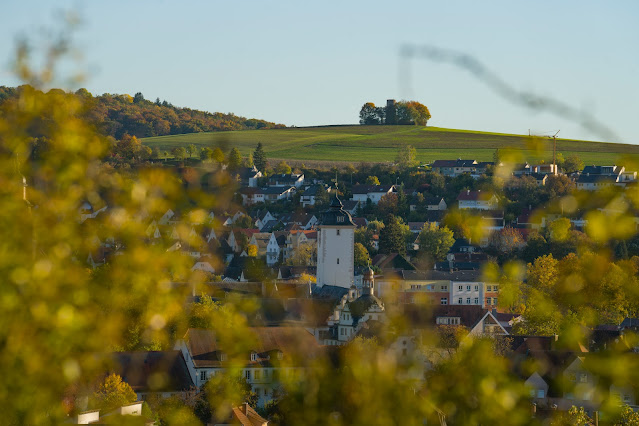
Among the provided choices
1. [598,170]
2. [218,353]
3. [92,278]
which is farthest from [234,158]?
[598,170]

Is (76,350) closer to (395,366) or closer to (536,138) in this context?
(395,366)

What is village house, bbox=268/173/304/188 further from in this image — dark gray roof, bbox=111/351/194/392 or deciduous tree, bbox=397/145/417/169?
dark gray roof, bbox=111/351/194/392

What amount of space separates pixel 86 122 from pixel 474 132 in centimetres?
11083

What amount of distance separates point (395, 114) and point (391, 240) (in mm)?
58841

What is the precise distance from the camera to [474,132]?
376ft

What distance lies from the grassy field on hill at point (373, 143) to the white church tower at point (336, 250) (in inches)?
1666

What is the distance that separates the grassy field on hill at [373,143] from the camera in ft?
319

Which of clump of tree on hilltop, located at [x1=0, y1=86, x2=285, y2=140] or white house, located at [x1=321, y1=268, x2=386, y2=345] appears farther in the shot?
clump of tree on hilltop, located at [x1=0, y1=86, x2=285, y2=140]

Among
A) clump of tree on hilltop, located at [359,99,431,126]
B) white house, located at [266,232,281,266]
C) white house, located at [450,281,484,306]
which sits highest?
clump of tree on hilltop, located at [359,99,431,126]

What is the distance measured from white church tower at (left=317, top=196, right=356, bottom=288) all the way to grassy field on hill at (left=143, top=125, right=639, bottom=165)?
42.3m

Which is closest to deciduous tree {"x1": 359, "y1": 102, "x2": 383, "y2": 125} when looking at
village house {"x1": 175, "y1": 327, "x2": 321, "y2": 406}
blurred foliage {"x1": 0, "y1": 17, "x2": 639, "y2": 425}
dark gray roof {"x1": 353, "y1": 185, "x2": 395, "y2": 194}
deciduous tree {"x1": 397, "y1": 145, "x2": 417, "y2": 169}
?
deciduous tree {"x1": 397, "y1": 145, "x2": 417, "y2": 169}

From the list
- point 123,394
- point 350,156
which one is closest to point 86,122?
point 123,394

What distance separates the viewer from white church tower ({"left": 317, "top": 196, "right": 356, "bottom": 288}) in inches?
2040

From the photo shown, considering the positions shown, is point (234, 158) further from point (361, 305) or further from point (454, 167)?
point (454, 167)
